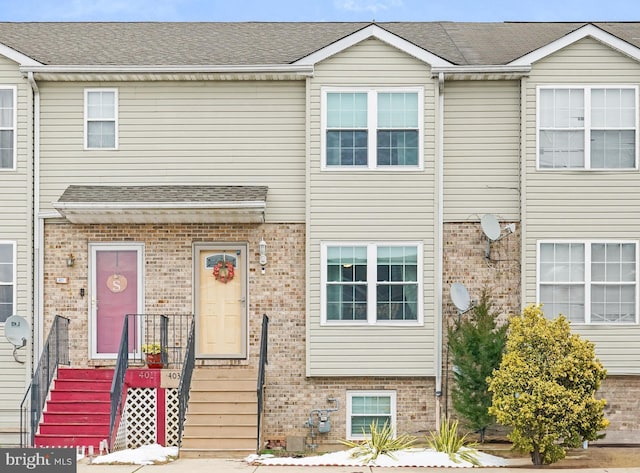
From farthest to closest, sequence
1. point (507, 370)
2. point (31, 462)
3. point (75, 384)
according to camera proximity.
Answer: point (75, 384)
point (507, 370)
point (31, 462)

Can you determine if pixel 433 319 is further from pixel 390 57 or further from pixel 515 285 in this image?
pixel 390 57

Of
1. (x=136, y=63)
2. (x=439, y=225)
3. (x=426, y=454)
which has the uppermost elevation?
(x=136, y=63)

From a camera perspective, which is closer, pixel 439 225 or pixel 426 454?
pixel 426 454

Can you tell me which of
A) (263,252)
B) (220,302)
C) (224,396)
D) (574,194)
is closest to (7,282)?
(220,302)

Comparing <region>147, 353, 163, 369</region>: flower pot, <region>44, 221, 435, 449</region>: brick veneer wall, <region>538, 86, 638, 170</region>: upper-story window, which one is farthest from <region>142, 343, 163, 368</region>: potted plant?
<region>538, 86, 638, 170</region>: upper-story window

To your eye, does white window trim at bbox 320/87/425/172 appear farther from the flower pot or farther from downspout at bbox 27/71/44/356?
downspout at bbox 27/71/44/356

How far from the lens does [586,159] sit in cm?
1519

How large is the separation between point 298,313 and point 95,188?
4.01 m

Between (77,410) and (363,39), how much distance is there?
24.9 feet

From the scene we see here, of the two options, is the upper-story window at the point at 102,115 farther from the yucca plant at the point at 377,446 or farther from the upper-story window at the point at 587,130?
the upper-story window at the point at 587,130

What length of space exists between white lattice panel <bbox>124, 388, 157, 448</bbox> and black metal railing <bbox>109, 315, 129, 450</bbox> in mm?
460

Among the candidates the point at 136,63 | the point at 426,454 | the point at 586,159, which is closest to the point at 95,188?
the point at 136,63

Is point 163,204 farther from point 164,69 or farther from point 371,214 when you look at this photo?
point 371,214

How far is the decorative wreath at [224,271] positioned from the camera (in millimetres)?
15555
